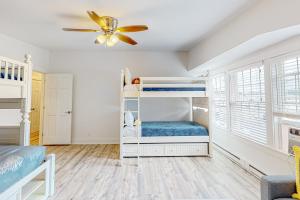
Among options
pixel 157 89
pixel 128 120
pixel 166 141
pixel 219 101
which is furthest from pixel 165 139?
pixel 219 101

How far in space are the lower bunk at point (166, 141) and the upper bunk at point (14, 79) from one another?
2.01 metres

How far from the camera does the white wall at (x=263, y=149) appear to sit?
7.56 ft

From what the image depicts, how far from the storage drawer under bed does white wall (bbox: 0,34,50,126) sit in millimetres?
2300

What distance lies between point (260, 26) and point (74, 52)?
4.67 meters

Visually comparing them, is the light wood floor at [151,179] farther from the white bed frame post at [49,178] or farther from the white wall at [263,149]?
the white wall at [263,149]

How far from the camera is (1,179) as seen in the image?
148cm

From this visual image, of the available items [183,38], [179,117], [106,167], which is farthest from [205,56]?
[106,167]

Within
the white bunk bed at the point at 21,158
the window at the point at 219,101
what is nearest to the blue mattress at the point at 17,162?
the white bunk bed at the point at 21,158

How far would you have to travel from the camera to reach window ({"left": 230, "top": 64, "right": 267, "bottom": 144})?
2895mm

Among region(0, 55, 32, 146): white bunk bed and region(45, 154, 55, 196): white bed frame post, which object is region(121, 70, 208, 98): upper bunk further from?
region(45, 154, 55, 196): white bed frame post

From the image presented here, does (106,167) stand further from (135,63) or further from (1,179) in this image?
(135,63)

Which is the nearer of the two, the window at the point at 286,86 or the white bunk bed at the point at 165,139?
the window at the point at 286,86

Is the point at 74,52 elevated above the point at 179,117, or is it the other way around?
the point at 74,52

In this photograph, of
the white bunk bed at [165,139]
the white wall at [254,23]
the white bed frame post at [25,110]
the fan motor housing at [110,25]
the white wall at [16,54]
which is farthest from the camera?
the white bunk bed at [165,139]
